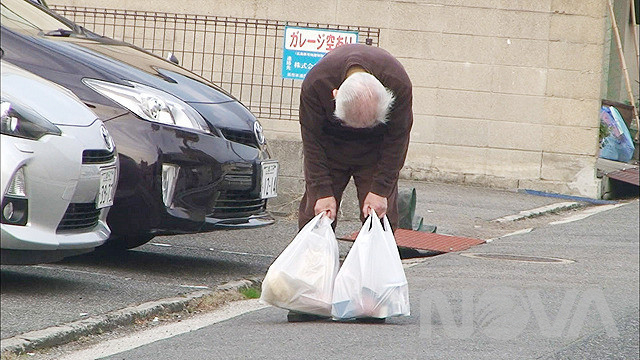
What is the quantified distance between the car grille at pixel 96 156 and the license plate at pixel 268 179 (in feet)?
6.21

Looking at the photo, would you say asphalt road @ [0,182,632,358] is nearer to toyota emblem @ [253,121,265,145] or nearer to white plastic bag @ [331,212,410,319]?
toyota emblem @ [253,121,265,145]

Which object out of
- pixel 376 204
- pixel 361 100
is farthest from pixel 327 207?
pixel 361 100

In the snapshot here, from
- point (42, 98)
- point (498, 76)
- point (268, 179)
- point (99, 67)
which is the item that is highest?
point (498, 76)

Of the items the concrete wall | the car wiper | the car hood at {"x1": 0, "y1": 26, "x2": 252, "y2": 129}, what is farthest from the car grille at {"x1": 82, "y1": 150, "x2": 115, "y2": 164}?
the concrete wall

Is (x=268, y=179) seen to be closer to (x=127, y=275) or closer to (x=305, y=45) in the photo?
(x=127, y=275)

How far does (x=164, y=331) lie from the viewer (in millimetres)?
5484

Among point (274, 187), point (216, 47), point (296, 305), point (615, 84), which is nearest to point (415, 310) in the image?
point (296, 305)

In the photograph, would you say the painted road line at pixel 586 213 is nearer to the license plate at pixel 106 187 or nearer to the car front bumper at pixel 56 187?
the license plate at pixel 106 187

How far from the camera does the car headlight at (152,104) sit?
6.21 m

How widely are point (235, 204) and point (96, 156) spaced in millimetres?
1959

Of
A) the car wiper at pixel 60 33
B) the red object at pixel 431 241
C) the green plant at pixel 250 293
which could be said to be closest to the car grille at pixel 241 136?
the green plant at pixel 250 293

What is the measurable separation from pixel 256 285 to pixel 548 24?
7365 mm

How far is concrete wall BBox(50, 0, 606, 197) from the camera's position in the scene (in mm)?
12977

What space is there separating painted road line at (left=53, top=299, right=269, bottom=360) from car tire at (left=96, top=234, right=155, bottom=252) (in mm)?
932
